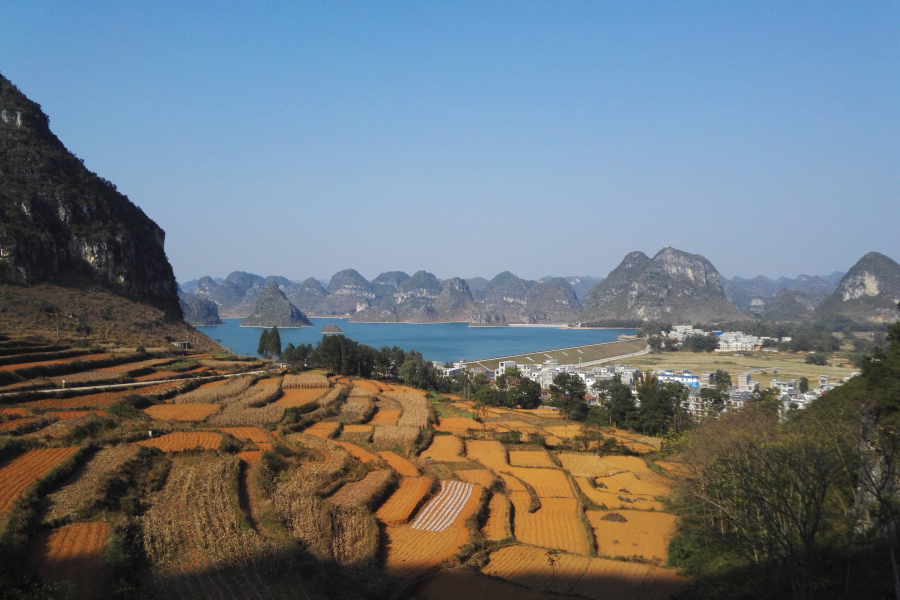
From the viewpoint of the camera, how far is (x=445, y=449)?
1773 centimetres

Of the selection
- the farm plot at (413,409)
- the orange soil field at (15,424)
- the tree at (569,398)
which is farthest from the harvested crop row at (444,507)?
the tree at (569,398)

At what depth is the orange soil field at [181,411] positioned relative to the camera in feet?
51.4

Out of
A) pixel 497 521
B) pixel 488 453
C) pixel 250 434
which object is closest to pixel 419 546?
pixel 497 521

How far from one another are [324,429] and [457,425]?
6.75 meters

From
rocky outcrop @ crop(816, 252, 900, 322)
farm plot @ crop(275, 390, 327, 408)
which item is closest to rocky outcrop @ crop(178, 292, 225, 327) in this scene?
farm plot @ crop(275, 390, 327, 408)

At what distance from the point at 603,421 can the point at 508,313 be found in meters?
162

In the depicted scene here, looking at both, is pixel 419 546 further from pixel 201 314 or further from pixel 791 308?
pixel 791 308

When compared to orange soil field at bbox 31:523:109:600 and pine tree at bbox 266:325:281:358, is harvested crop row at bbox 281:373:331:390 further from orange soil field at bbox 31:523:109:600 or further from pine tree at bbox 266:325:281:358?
orange soil field at bbox 31:523:109:600

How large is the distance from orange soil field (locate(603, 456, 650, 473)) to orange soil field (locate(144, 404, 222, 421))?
45.3 ft

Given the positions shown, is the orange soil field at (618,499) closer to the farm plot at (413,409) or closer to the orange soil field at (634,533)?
the orange soil field at (634,533)

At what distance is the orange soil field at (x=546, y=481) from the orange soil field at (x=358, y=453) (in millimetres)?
4515

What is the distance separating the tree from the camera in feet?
94.4

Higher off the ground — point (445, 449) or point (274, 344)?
point (274, 344)

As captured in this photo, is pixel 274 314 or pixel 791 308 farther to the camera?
pixel 274 314
